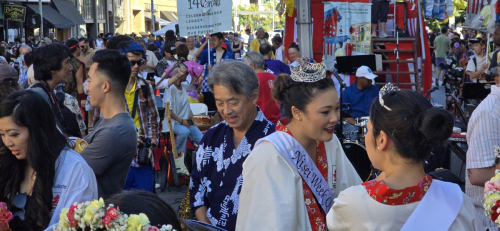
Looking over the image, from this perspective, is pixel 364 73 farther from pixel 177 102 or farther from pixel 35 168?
pixel 35 168

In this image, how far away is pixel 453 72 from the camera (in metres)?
14.1

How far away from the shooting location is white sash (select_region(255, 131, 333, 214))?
266 cm

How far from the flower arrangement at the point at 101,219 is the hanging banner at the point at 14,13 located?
26596 mm

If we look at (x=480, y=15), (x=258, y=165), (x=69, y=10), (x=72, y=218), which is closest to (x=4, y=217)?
(x=72, y=218)

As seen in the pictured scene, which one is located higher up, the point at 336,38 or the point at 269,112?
the point at 336,38

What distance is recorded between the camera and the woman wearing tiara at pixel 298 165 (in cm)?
253

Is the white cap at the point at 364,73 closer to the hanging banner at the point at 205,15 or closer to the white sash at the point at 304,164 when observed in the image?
the hanging banner at the point at 205,15

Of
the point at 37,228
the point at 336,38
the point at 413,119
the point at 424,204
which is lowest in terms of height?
the point at 37,228

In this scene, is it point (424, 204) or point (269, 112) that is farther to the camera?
point (269, 112)

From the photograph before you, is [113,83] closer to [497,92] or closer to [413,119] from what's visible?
[413,119]

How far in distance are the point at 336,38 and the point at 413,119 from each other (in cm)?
888

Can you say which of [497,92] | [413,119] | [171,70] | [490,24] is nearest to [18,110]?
[413,119]

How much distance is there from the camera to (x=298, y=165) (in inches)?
105

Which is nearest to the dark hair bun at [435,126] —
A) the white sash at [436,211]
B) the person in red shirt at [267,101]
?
the white sash at [436,211]
